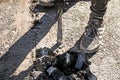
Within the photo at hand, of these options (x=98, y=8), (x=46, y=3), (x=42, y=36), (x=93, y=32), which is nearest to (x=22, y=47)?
(x=42, y=36)

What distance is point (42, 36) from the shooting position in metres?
3.40

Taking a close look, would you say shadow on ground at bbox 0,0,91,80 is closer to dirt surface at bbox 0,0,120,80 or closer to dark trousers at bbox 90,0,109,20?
dirt surface at bbox 0,0,120,80

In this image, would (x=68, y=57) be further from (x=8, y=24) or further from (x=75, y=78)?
(x=8, y=24)

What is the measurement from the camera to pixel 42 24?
353cm

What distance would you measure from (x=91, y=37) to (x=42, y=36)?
0.55 metres

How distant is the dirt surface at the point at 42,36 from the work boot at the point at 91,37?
11cm

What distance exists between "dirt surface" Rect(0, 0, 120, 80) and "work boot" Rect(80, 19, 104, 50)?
0.11m

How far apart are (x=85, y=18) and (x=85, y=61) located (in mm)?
718

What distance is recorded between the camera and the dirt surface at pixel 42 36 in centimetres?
313

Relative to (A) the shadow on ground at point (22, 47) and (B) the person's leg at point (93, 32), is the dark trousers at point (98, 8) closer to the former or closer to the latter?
(B) the person's leg at point (93, 32)

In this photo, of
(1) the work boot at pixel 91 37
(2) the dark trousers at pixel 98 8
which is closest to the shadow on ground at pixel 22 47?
(1) the work boot at pixel 91 37

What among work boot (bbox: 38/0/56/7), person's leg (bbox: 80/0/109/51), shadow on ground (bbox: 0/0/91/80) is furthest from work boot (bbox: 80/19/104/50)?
work boot (bbox: 38/0/56/7)

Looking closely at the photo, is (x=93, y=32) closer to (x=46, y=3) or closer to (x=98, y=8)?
(x=98, y=8)

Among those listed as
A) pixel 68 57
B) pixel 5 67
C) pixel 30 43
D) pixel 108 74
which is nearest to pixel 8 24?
pixel 30 43
